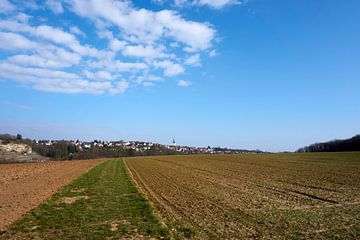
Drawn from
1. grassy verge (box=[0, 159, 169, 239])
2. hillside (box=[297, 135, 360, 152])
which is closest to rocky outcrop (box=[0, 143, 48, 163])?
grassy verge (box=[0, 159, 169, 239])

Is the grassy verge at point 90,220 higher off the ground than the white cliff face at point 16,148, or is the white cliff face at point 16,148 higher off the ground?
the white cliff face at point 16,148

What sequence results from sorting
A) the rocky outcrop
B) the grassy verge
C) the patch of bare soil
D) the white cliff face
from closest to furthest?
the grassy verge
the patch of bare soil
the rocky outcrop
the white cliff face

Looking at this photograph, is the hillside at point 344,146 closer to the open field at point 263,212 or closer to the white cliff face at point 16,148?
the open field at point 263,212

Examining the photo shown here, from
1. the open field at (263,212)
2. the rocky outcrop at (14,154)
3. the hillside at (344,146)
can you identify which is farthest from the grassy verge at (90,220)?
the hillside at (344,146)

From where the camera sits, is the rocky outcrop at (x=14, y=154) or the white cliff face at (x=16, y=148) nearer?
the rocky outcrop at (x=14, y=154)

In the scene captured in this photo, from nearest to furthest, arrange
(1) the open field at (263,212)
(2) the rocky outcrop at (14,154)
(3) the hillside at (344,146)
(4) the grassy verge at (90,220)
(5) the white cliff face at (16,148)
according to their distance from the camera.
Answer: (1) the open field at (263,212) → (4) the grassy verge at (90,220) → (2) the rocky outcrop at (14,154) → (5) the white cliff face at (16,148) → (3) the hillside at (344,146)

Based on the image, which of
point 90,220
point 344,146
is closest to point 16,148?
point 344,146

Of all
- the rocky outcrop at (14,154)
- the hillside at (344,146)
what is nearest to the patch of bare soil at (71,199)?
the rocky outcrop at (14,154)

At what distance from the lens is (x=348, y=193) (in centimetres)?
2081

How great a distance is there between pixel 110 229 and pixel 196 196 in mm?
8739

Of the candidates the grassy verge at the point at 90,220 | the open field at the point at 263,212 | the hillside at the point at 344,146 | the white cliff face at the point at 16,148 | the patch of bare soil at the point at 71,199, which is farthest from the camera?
the hillside at the point at 344,146

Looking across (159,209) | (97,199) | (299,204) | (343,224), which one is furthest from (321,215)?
(97,199)

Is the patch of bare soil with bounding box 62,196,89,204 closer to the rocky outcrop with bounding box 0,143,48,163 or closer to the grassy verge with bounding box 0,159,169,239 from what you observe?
the grassy verge with bounding box 0,159,169,239

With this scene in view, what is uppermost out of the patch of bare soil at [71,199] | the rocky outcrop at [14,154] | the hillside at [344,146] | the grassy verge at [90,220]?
the hillside at [344,146]
